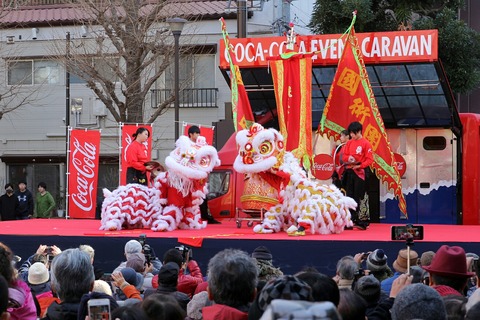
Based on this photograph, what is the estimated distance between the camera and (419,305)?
4.17 m

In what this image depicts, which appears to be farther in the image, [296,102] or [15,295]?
[296,102]

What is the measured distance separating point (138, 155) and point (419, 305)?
978cm

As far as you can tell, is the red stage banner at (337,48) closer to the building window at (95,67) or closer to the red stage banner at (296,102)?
the red stage banner at (296,102)

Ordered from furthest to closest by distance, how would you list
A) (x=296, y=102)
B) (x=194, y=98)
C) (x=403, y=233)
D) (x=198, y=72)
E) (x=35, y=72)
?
(x=35, y=72)
(x=194, y=98)
(x=198, y=72)
(x=296, y=102)
(x=403, y=233)

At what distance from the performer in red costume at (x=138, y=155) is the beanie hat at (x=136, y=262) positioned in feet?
18.4

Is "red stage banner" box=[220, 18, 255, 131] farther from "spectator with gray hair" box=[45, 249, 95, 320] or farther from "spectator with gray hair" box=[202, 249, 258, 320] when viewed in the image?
"spectator with gray hair" box=[202, 249, 258, 320]

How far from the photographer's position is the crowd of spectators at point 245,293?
154 inches

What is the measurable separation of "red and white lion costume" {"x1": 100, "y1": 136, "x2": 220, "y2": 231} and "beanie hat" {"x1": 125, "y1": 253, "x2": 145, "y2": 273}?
170 inches

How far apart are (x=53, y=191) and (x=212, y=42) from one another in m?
6.25

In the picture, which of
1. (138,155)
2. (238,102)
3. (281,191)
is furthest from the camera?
(238,102)

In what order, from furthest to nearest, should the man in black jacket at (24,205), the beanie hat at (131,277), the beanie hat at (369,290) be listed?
the man in black jacket at (24,205) < the beanie hat at (131,277) < the beanie hat at (369,290)

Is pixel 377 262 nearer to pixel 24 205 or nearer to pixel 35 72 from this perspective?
pixel 24 205

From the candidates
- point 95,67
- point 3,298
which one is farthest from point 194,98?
point 3,298

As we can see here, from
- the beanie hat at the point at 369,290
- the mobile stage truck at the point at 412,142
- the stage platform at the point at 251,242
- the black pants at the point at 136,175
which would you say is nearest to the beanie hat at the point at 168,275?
the beanie hat at the point at 369,290
